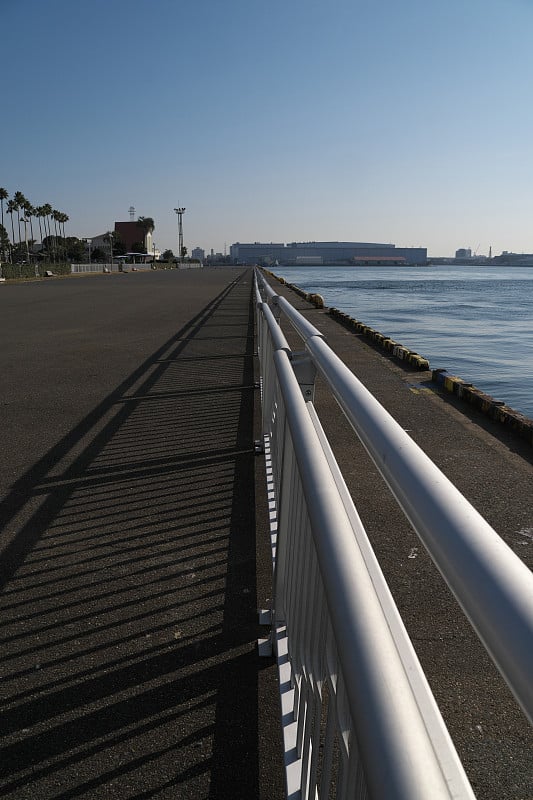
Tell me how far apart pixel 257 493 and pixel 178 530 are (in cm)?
75

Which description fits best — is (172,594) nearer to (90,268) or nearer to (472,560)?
(472,560)

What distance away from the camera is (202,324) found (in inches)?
593

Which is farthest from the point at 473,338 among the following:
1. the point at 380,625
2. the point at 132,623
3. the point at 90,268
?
the point at 90,268

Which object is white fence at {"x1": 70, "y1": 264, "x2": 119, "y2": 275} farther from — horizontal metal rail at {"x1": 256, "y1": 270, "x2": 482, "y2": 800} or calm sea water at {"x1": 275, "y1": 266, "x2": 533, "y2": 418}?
horizontal metal rail at {"x1": 256, "y1": 270, "x2": 482, "y2": 800}

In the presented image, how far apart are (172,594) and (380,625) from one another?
2362 mm

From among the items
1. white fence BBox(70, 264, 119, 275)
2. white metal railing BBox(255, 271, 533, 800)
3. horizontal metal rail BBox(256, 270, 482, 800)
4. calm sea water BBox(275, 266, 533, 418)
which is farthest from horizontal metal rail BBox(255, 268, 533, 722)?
white fence BBox(70, 264, 119, 275)

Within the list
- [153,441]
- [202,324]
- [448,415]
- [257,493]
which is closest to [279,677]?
[257,493]

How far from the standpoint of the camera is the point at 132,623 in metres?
2.91

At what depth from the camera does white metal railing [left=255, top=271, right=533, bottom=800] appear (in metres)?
0.72

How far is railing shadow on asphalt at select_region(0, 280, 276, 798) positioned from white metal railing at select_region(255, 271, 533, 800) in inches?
16.3

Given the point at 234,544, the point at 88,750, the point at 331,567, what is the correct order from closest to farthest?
1. the point at 331,567
2. the point at 88,750
3. the point at 234,544

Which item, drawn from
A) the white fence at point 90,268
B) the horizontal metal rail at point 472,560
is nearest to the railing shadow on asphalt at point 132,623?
the horizontal metal rail at point 472,560

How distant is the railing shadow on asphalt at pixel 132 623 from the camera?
2.13 m

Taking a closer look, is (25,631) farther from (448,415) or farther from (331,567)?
(448,415)
